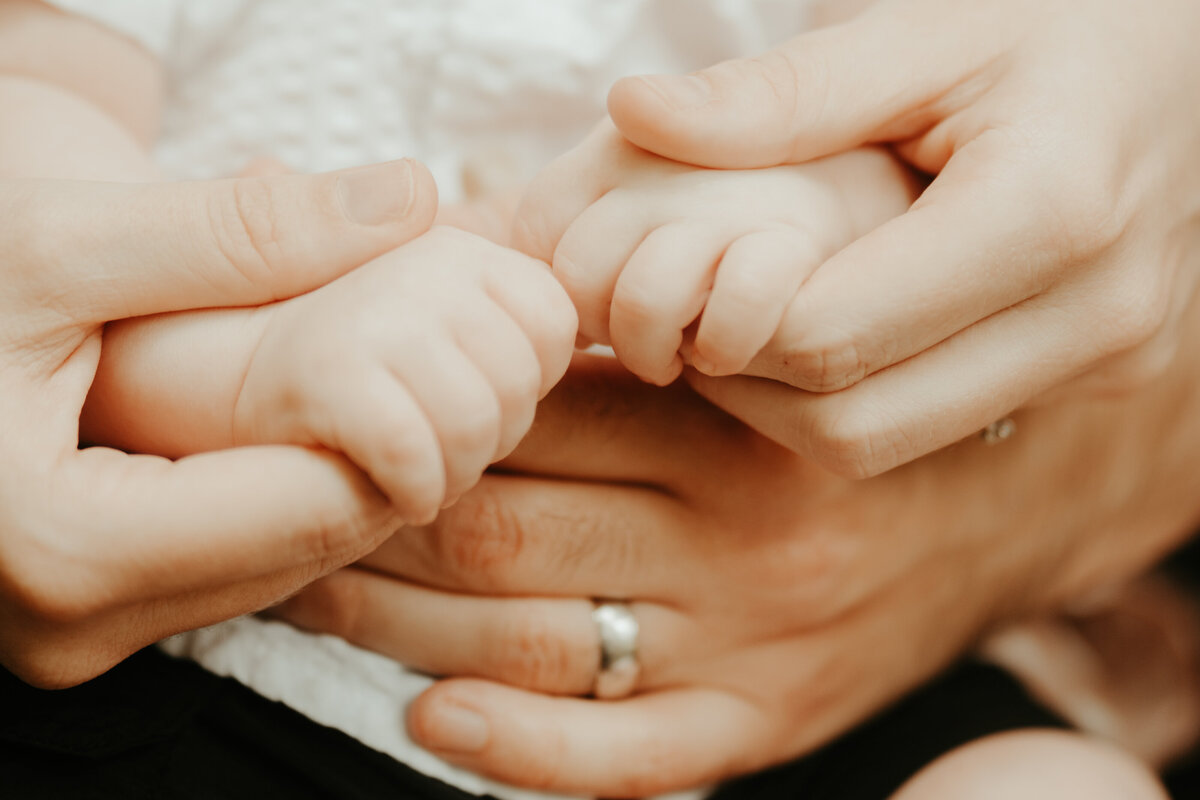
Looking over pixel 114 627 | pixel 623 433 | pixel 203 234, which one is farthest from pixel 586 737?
pixel 203 234

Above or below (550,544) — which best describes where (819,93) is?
above

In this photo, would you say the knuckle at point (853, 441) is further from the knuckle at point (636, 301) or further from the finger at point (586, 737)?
the finger at point (586, 737)

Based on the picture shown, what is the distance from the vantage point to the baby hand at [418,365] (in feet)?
1.27

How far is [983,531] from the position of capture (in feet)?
2.64

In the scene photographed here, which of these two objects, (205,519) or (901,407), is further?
(901,407)

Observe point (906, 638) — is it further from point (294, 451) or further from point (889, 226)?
point (294, 451)

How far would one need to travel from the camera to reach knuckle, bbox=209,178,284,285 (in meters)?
0.44

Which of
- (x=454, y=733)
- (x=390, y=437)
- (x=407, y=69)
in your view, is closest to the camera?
(x=390, y=437)

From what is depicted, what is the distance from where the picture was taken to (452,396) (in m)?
0.39

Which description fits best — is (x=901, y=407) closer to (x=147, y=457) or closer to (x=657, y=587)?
(x=657, y=587)

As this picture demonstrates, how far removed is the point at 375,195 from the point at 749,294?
0.68 ft

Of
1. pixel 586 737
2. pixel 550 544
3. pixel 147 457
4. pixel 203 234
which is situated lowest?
pixel 586 737

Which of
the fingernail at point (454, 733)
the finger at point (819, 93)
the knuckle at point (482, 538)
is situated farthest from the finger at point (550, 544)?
the finger at point (819, 93)

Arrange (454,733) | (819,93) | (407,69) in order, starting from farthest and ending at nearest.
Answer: (407,69) < (454,733) < (819,93)
